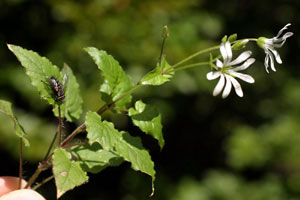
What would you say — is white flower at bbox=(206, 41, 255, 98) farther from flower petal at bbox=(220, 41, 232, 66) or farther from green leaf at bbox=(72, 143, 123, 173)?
green leaf at bbox=(72, 143, 123, 173)

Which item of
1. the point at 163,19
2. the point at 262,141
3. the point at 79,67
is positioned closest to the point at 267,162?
the point at 262,141

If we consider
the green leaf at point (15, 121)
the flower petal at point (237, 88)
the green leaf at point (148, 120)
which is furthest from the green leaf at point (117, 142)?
the flower petal at point (237, 88)

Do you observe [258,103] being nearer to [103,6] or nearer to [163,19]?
[163,19]

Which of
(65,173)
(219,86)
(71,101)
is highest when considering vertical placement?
(219,86)

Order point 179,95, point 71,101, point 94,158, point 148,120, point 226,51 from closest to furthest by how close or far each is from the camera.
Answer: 1. point 226,51
2. point 148,120
3. point 94,158
4. point 71,101
5. point 179,95

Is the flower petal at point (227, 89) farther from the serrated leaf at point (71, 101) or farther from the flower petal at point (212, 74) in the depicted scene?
the serrated leaf at point (71, 101)

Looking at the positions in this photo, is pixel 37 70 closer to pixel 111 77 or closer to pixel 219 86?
pixel 111 77

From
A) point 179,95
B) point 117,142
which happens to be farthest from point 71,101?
point 179,95

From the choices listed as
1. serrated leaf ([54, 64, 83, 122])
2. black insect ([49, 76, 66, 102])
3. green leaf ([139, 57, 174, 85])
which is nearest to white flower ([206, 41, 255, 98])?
green leaf ([139, 57, 174, 85])
